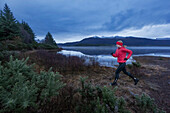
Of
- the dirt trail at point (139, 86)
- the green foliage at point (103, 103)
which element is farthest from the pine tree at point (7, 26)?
the green foliage at point (103, 103)

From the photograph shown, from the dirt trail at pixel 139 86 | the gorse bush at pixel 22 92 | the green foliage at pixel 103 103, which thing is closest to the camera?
the gorse bush at pixel 22 92

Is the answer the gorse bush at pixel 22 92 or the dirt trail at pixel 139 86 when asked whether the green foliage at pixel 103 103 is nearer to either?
the gorse bush at pixel 22 92

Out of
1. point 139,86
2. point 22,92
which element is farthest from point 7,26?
point 139,86

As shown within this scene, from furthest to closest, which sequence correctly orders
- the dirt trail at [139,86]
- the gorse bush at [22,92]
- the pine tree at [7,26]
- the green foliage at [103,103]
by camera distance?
the pine tree at [7,26], the dirt trail at [139,86], the green foliage at [103,103], the gorse bush at [22,92]

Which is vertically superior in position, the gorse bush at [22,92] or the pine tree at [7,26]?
the pine tree at [7,26]

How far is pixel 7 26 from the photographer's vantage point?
1856 centimetres

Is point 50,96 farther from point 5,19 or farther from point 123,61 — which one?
point 5,19

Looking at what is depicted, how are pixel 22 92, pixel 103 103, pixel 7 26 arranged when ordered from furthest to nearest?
pixel 7 26 < pixel 103 103 < pixel 22 92

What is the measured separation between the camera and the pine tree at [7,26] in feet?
59.4

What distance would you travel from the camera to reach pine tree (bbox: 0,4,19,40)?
59.4ft

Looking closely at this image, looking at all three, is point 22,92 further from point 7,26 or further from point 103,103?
point 7,26

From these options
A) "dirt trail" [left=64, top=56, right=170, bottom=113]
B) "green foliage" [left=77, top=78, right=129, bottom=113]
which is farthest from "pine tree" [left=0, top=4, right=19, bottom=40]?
"green foliage" [left=77, top=78, right=129, bottom=113]

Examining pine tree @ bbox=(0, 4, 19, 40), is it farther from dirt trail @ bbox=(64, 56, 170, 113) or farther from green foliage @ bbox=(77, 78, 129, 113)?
green foliage @ bbox=(77, 78, 129, 113)

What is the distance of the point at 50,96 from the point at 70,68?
14.0 feet
